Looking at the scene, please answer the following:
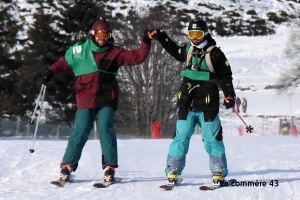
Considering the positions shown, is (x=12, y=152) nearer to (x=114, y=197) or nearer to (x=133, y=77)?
(x=114, y=197)

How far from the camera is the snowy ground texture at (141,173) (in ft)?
17.0

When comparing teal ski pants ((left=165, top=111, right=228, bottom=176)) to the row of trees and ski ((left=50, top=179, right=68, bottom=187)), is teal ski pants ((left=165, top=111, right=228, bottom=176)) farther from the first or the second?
the row of trees

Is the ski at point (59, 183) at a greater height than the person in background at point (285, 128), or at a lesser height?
lesser

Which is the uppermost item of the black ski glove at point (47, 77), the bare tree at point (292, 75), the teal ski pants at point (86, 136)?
the bare tree at point (292, 75)

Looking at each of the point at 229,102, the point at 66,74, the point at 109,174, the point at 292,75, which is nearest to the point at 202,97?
the point at 229,102

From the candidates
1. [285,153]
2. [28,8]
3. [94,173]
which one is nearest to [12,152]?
[94,173]

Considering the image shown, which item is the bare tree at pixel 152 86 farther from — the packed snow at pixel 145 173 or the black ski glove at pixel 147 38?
the black ski glove at pixel 147 38

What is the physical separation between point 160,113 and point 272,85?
20.5 m

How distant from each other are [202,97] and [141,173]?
4.01ft

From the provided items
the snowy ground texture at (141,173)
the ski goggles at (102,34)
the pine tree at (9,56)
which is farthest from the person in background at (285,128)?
the ski goggles at (102,34)

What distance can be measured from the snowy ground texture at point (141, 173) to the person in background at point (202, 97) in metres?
0.28

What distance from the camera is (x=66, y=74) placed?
31.0 m

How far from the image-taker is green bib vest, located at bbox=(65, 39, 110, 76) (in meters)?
6.04

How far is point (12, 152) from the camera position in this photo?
25.5ft
